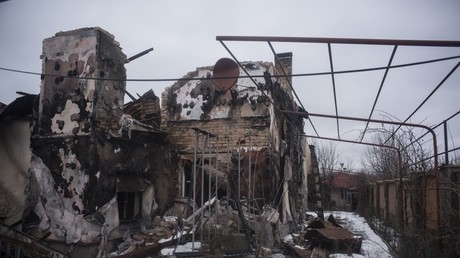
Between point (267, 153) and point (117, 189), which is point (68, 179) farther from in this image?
point (267, 153)

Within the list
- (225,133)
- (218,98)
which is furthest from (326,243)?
(218,98)

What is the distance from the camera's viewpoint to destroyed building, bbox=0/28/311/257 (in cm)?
746

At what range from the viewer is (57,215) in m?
7.51

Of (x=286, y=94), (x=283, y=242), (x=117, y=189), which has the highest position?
(x=286, y=94)

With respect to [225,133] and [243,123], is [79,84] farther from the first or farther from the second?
[243,123]

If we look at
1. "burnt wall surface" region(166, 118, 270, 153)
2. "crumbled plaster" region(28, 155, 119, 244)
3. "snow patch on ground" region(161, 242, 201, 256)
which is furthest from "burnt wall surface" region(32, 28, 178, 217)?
"burnt wall surface" region(166, 118, 270, 153)

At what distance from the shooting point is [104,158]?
7719mm

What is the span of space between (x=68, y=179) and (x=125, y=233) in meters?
1.77

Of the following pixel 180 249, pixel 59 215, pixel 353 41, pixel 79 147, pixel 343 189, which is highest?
pixel 353 41

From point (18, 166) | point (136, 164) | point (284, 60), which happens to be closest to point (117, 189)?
point (136, 164)

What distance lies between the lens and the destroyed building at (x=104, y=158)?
746 centimetres

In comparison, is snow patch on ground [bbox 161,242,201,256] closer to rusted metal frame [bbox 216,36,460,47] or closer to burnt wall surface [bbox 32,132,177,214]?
burnt wall surface [bbox 32,132,177,214]

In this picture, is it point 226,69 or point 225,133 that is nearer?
point 226,69

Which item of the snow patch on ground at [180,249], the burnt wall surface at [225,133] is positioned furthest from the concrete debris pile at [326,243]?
the burnt wall surface at [225,133]
